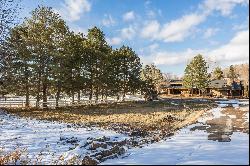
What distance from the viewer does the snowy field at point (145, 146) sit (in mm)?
10531

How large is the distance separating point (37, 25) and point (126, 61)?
81.6 feet

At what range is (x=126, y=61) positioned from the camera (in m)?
67.0

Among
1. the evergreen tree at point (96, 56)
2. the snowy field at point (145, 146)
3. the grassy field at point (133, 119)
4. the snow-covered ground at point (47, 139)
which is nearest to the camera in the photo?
the snowy field at point (145, 146)

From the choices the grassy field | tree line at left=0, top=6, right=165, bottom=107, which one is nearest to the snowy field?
the grassy field

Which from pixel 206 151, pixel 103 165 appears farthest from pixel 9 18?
pixel 206 151

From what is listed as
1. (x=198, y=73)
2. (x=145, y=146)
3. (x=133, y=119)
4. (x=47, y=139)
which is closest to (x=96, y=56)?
(x=133, y=119)

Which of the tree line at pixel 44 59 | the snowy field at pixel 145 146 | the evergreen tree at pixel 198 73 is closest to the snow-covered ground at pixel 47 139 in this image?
the snowy field at pixel 145 146

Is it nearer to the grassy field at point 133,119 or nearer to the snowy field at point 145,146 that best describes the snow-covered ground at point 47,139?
the snowy field at point 145,146

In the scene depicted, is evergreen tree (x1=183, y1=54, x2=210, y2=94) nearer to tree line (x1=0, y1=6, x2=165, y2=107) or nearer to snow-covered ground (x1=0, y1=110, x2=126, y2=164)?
tree line (x1=0, y1=6, x2=165, y2=107)

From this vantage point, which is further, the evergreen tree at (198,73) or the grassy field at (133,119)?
the evergreen tree at (198,73)

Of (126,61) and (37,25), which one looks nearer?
(37,25)

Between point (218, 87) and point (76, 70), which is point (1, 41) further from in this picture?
point (218, 87)

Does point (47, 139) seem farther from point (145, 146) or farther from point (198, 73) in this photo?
point (198, 73)

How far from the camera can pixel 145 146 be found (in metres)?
14.6
